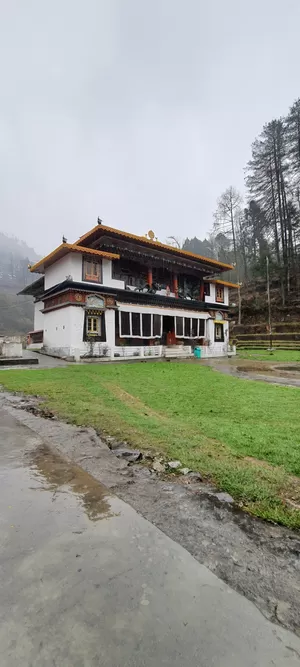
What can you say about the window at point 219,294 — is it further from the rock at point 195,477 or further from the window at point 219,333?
the rock at point 195,477

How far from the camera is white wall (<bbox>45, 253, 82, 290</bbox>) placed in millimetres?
21234

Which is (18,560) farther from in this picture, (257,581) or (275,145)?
(275,145)

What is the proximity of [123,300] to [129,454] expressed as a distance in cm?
2000

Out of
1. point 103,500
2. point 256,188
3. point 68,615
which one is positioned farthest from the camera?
point 256,188

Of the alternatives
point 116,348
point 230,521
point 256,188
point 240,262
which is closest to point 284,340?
point 116,348

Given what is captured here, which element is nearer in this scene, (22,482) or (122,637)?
(122,637)

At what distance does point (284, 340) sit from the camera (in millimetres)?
32750

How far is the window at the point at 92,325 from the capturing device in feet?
69.5

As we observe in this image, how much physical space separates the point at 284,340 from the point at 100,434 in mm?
31738

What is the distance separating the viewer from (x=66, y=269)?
21.8 metres

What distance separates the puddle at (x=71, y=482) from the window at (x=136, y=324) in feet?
64.8

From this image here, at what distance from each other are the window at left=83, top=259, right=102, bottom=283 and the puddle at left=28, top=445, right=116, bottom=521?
61.0ft

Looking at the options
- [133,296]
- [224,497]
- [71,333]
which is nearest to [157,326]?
[133,296]

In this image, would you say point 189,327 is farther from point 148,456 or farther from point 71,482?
point 71,482
